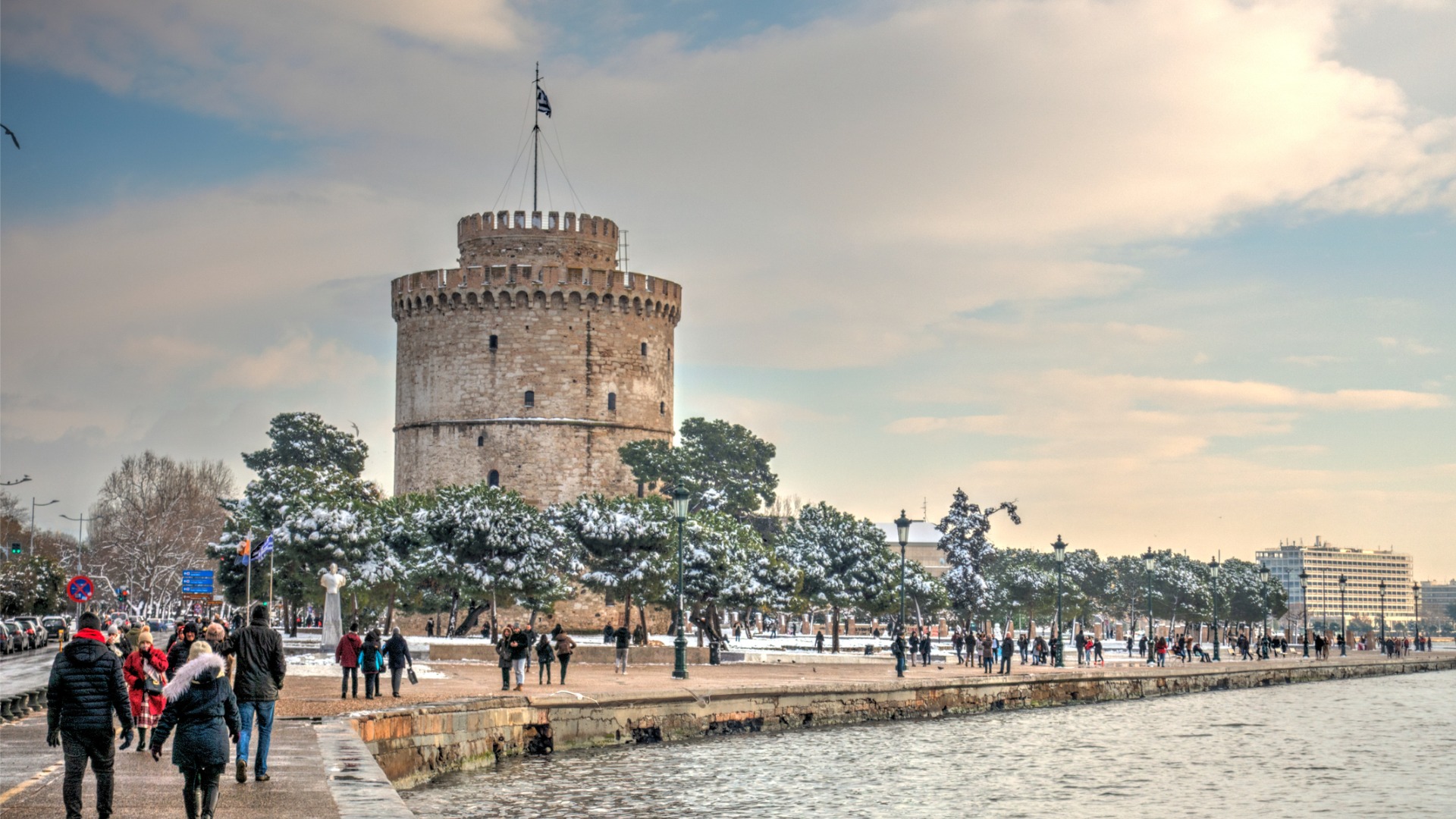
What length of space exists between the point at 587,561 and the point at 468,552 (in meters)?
4.09

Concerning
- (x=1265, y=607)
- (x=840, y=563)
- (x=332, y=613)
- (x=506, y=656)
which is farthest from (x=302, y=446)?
(x=1265, y=607)

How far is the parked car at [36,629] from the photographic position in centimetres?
5119

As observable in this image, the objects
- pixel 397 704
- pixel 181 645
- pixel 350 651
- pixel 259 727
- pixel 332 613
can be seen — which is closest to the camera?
pixel 259 727

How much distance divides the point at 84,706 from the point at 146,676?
17.2ft

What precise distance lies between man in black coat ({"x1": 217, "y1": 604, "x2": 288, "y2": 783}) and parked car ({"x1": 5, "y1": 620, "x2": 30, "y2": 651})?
121 ft

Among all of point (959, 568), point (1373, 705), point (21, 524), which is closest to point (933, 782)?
point (1373, 705)

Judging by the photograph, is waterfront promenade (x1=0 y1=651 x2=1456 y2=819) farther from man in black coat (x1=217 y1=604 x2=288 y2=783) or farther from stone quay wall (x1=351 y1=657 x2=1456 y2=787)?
man in black coat (x1=217 y1=604 x2=288 y2=783)

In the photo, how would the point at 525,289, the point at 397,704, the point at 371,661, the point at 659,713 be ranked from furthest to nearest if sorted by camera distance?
the point at 525,289 → the point at 659,713 → the point at 371,661 → the point at 397,704

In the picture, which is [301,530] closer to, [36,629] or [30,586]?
[36,629]

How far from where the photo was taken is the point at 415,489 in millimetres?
63312

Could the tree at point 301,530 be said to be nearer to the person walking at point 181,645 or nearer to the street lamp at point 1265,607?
the person walking at point 181,645

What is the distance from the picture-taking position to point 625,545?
47812mm

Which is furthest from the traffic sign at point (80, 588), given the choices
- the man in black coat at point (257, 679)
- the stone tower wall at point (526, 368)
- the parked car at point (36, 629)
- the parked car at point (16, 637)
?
the stone tower wall at point (526, 368)

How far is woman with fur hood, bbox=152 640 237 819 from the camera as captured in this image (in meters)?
10.7
